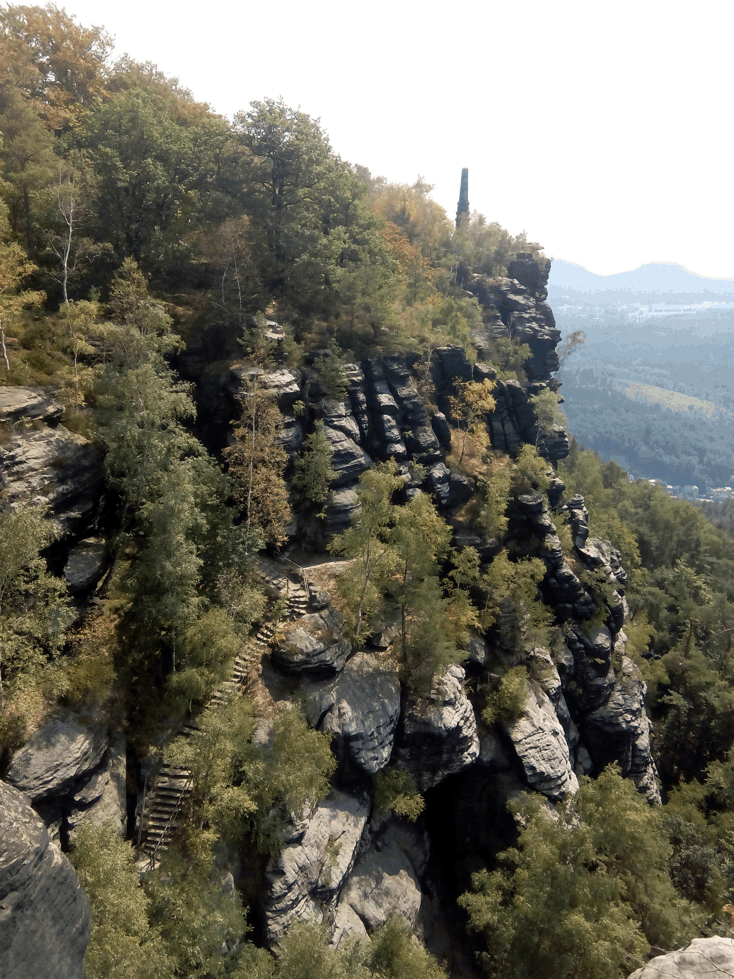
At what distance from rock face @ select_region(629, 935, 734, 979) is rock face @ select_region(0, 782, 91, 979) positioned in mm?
19352

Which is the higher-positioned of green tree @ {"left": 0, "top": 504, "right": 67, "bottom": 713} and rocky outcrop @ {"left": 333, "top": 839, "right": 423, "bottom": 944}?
green tree @ {"left": 0, "top": 504, "right": 67, "bottom": 713}

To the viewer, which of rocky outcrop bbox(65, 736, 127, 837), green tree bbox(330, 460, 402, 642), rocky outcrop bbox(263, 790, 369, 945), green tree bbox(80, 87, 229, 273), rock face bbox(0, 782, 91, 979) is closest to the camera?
rock face bbox(0, 782, 91, 979)

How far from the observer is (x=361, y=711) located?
30.1 m

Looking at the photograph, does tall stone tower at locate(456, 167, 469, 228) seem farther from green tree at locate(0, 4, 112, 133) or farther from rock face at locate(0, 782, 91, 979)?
rock face at locate(0, 782, 91, 979)

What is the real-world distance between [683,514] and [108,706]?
296 feet

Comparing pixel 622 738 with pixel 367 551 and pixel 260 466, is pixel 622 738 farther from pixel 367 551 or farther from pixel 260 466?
pixel 260 466

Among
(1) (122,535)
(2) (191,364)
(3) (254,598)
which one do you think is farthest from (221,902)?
(2) (191,364)

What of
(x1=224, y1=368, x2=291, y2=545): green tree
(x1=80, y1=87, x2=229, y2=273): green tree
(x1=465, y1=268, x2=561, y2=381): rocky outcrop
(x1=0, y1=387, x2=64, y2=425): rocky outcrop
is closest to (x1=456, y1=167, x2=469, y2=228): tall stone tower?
(x1=465, y1=268, x2=561, y2=381): rocky outcrop

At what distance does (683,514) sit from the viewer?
85.6 metres

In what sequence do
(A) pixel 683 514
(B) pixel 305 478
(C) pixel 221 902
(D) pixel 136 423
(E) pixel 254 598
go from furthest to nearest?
(A) pixel 683 514 → (B) pixel 305 478 → (E) pixel 254 598 → (D) pixel 136 423 → (C) pixel 221 902

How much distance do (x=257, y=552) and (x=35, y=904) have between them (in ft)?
67.3

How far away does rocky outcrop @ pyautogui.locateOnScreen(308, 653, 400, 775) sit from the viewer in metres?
29.0

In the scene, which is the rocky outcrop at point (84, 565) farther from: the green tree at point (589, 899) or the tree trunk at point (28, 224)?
the green tree at point (589, 899)

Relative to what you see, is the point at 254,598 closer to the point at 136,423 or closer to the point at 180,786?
the point at 180,786
